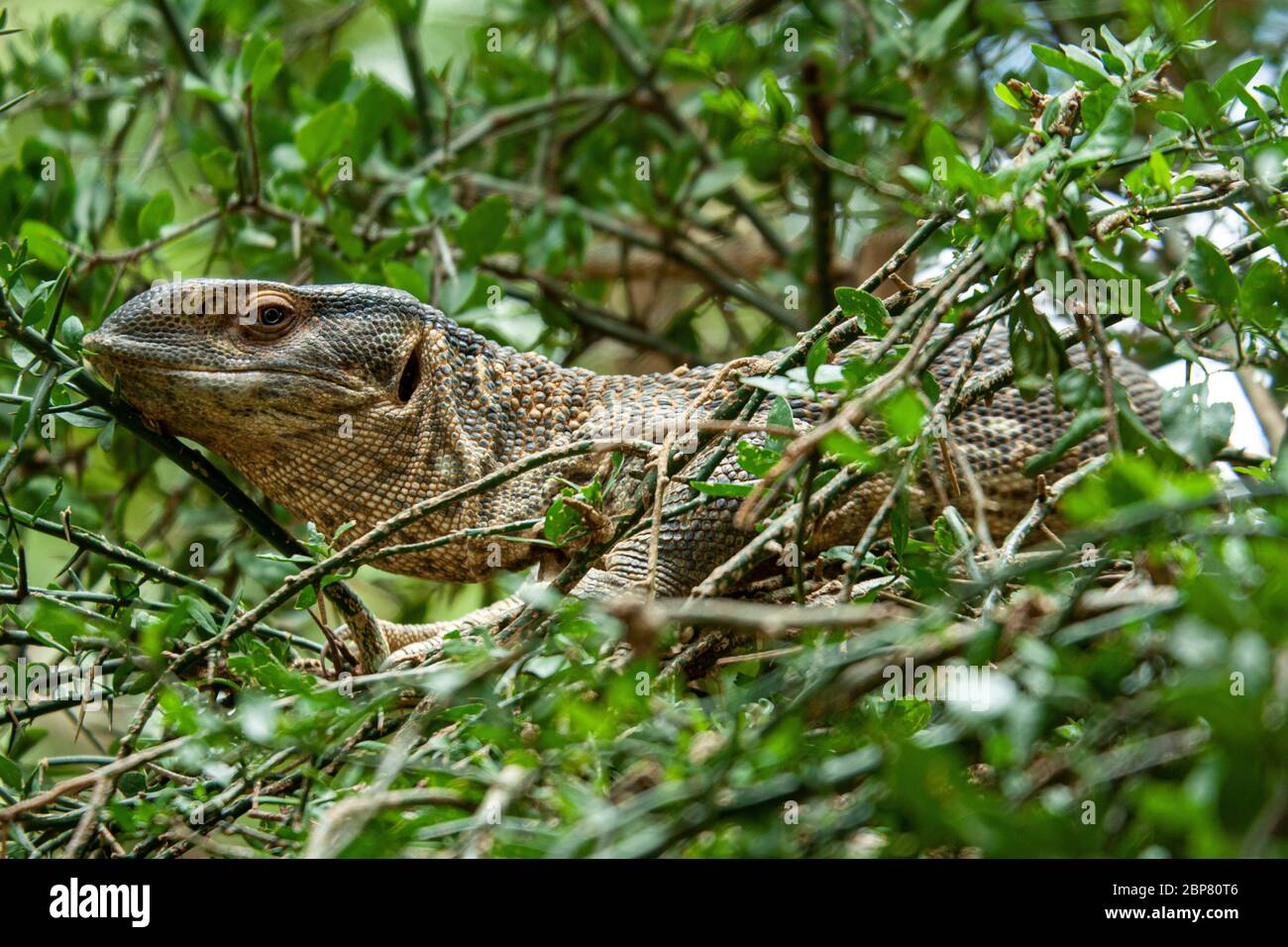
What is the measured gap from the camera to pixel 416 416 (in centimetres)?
472

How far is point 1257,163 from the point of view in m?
2.97

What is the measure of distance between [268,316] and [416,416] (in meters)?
0.60

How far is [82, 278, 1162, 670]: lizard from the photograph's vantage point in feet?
14.1

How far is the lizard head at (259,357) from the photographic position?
417 cm

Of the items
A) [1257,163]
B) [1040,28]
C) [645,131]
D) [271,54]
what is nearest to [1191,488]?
[1257,163]

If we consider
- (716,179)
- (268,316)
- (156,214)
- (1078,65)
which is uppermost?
(716,179)

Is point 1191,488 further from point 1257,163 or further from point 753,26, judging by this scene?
point 753,26

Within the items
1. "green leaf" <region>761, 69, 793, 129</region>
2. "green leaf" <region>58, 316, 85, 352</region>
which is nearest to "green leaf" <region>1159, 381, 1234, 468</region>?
"green leaf" <region>761, 69, 793, 129</region>

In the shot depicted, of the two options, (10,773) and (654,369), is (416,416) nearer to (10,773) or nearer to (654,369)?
(10,773)

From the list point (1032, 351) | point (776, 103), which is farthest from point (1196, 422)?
point (776, 103)

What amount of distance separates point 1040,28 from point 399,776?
6.29m

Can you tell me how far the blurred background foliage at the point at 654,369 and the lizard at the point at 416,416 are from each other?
38 cm

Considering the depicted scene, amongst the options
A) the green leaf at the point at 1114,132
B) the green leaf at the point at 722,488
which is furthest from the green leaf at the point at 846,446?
the green leaf at the point at 1114,132

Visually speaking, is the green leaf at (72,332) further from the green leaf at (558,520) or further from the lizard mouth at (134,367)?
the green leaf at (558,520)
